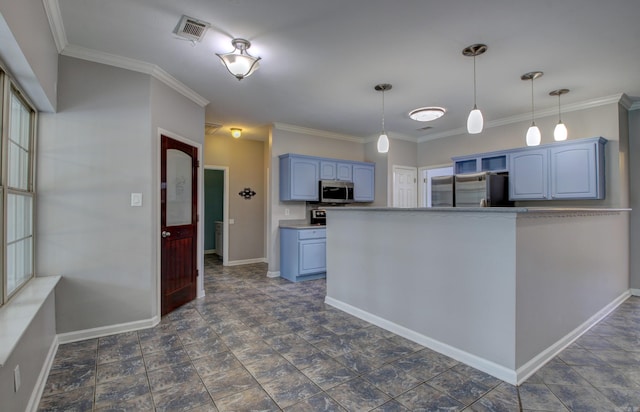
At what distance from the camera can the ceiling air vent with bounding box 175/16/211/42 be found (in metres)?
2.45

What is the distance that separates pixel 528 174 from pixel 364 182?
8.94 ft

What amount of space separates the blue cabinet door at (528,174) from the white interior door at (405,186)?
2011 millimetres

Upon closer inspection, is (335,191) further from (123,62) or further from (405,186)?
(123,62)

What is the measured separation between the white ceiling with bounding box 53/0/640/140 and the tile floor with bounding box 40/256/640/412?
2.65 meters

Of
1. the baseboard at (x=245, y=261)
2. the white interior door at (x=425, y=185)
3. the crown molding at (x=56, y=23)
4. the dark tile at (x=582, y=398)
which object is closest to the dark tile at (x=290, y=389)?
the dark tile at (x=582, y=398)

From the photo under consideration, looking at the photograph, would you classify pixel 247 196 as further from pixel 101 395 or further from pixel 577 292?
pixel 577 292

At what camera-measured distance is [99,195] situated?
2.97 m

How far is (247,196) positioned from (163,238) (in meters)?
3.36

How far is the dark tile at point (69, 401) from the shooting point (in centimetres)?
192

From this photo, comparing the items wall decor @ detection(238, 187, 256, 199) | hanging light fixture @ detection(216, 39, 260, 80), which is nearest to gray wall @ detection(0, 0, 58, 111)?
hanging light fixture @ detection(216, 39, 260, 80)

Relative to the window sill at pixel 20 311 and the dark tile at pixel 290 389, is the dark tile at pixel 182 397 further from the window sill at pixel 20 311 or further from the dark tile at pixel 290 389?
the window sill at pixel 20 311

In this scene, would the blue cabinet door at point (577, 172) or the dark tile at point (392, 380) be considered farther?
the blue cabinet door at point (577, 172)

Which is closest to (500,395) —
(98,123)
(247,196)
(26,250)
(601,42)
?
(601,42)

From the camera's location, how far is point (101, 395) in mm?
2057
